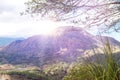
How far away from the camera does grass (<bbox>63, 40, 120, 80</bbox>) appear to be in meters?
4.55

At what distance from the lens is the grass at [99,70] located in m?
4.55

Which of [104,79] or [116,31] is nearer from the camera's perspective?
[104,79]

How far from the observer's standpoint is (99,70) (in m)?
4.88

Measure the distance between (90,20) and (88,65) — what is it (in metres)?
3.72

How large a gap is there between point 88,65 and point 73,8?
10.2 feet

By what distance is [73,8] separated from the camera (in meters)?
7.88

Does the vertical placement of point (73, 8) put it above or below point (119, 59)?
above

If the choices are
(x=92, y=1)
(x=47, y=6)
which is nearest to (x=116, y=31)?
(x=92, y=1)

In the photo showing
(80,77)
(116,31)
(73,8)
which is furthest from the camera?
(116,31)

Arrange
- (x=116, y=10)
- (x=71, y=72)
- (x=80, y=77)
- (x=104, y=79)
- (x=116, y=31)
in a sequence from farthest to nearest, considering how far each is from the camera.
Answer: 1. (x=116, y=31)
2. (x=116, y=10)
3. (x=71, y=72)
4. (x=80, y=77)
5. (x=104, y=79)


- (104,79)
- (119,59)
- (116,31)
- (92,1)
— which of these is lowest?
(104,79)

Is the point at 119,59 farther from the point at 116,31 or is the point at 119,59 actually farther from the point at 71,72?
the point at 116,31

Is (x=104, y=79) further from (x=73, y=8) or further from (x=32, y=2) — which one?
(x=32, y=2)

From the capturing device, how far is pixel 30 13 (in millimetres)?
→ 8703
